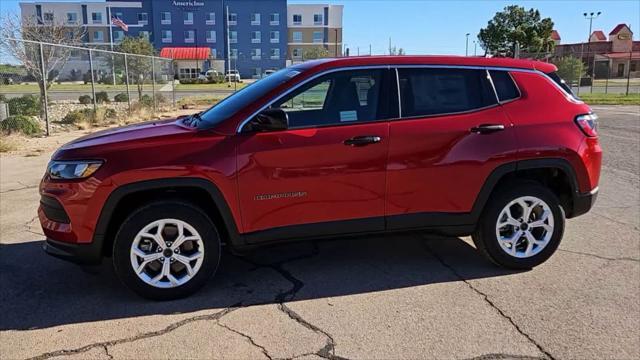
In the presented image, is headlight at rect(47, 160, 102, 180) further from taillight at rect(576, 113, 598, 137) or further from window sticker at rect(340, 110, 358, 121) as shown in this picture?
taillight at rect(576, 113, 598, 137)

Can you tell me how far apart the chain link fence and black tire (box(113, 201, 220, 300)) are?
10993 millimetres

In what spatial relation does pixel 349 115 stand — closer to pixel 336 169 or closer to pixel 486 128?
pixel 336 169

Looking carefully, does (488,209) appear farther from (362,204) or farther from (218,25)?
(218,25)

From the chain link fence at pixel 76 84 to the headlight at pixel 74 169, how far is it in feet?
34.6

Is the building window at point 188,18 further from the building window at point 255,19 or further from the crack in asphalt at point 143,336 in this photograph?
the crack in asphalt at point 143,336

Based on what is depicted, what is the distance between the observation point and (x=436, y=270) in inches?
184

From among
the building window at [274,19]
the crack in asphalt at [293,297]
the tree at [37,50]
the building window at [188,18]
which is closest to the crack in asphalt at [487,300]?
the crack in asphalt at [293,297]

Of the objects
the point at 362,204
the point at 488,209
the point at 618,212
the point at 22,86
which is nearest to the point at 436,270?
the point at 488,209

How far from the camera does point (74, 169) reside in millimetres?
3832

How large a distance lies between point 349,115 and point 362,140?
25cm

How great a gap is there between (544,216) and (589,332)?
1274 mm

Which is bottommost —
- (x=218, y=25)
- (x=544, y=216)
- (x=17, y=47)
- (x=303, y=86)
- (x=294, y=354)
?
(x=294, y=354)

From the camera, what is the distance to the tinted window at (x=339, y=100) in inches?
166

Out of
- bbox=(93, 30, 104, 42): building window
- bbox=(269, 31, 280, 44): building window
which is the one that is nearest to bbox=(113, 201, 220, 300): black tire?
bbox=(269, 31, 280, 44): building window
